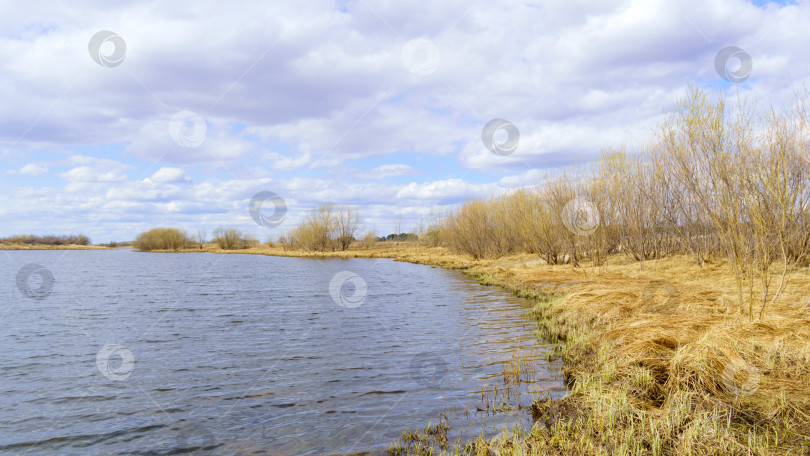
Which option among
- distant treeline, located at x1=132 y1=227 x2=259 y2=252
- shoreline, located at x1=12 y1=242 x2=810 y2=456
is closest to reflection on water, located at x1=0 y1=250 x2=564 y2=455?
shoreline, located at x1=12 y1=242 x2=810 y2=456

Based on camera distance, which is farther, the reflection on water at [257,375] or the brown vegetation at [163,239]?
the brown vegetation at [163,239]

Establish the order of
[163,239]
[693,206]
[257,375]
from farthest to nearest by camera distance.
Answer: [163,239] → [693,206] → [257,375]

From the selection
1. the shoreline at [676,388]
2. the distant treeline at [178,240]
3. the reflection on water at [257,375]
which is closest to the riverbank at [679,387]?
the shoreline at [676,388]

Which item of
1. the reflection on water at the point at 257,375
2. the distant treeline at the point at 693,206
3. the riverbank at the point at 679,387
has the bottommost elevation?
the reflection on water at the point at 257,375

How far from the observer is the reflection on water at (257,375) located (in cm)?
644

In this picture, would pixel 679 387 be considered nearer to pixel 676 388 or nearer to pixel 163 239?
pixel 676 388

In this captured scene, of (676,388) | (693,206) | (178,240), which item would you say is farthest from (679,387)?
(178,240)

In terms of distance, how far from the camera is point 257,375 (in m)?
9.32

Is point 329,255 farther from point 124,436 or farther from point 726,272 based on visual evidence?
point 124,436

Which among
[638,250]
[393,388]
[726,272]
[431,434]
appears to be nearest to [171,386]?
[393,388]

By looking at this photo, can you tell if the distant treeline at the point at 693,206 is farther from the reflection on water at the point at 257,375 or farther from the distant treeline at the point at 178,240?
the distant treeline at the point at 178,240

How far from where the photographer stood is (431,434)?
20.1ft

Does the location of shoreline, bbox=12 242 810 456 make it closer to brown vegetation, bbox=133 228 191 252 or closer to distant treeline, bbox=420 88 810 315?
distant treeline, bbox=420 88 810 315

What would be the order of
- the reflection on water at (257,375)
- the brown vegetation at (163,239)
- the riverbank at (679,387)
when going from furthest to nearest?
the brown vegetation at (163,239) < the reflection on water at (257,375) < the riverbank at (679,387)
